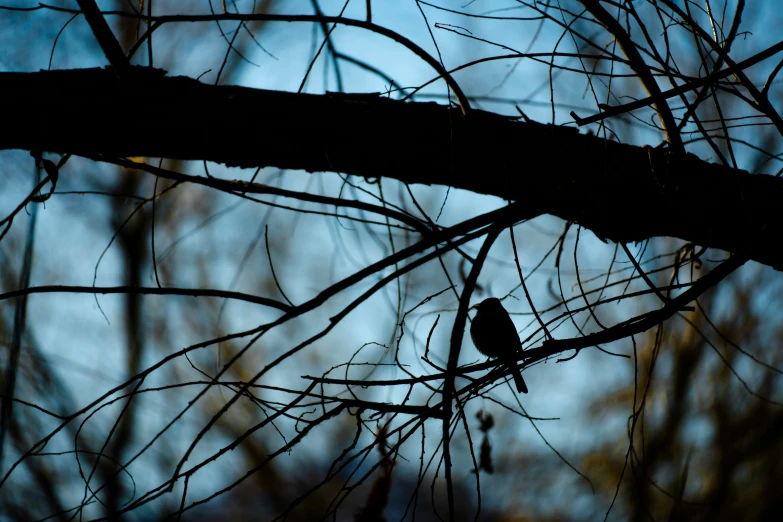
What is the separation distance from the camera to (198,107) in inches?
57.7

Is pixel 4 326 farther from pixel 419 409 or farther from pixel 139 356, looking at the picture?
pixel 419 409

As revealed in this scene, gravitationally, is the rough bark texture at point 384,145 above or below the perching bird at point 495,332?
above

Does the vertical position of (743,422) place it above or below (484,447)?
above

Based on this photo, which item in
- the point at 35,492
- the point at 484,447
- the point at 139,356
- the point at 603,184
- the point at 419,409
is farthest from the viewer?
the point at 139,356

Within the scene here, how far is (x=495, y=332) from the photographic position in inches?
60.9

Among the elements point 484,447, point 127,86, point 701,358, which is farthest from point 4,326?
point 701,358

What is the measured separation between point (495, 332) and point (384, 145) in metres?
0.54

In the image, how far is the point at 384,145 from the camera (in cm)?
147

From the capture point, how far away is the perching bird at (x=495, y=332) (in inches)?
59.6

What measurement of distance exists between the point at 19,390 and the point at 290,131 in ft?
14.1

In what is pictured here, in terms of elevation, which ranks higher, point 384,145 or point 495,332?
point 384,145

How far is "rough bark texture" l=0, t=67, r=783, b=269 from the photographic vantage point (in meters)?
1.44

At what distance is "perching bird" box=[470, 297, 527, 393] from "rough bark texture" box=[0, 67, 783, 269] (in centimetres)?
30

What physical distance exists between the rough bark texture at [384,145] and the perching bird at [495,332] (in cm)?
30
